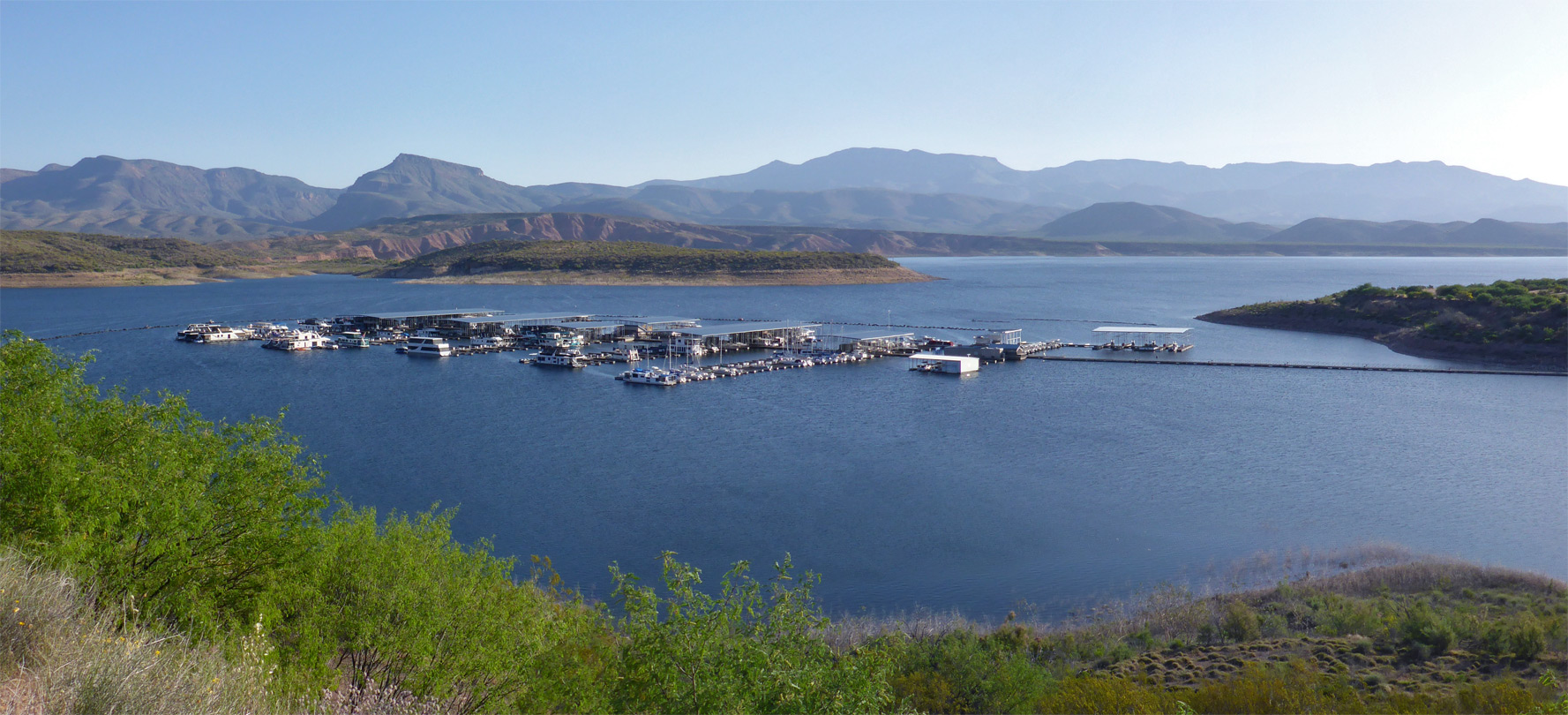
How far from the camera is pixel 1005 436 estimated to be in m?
33.0

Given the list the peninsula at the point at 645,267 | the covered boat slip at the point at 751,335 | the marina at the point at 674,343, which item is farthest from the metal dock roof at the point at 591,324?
the peninsula at the point at 645,267

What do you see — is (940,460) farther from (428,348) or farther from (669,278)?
(669,278)

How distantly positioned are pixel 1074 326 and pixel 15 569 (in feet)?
235

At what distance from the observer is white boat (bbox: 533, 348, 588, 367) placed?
50312 mm

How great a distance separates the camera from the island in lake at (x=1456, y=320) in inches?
1977

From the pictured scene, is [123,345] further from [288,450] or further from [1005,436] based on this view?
[288,450]

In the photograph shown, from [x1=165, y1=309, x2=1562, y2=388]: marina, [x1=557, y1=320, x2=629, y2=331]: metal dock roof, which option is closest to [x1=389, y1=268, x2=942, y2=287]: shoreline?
[x1=165, y1=309, x2=1562, y2=388]: marina

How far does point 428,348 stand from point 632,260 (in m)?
68.1

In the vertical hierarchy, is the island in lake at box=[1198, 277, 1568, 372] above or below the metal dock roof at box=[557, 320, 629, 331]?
above

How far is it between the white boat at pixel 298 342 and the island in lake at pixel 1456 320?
221 feet

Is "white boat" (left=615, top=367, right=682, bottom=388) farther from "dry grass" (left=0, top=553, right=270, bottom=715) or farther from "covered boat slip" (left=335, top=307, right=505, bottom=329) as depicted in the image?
"dry grass" (left=0, top=553, right=270, bottom=715)

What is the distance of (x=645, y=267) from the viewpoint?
120375mm

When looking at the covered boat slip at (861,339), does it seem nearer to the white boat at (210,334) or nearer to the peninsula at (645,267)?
the white boat at (210,334)

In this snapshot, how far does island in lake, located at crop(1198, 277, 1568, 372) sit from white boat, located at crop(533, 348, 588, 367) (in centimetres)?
4969
